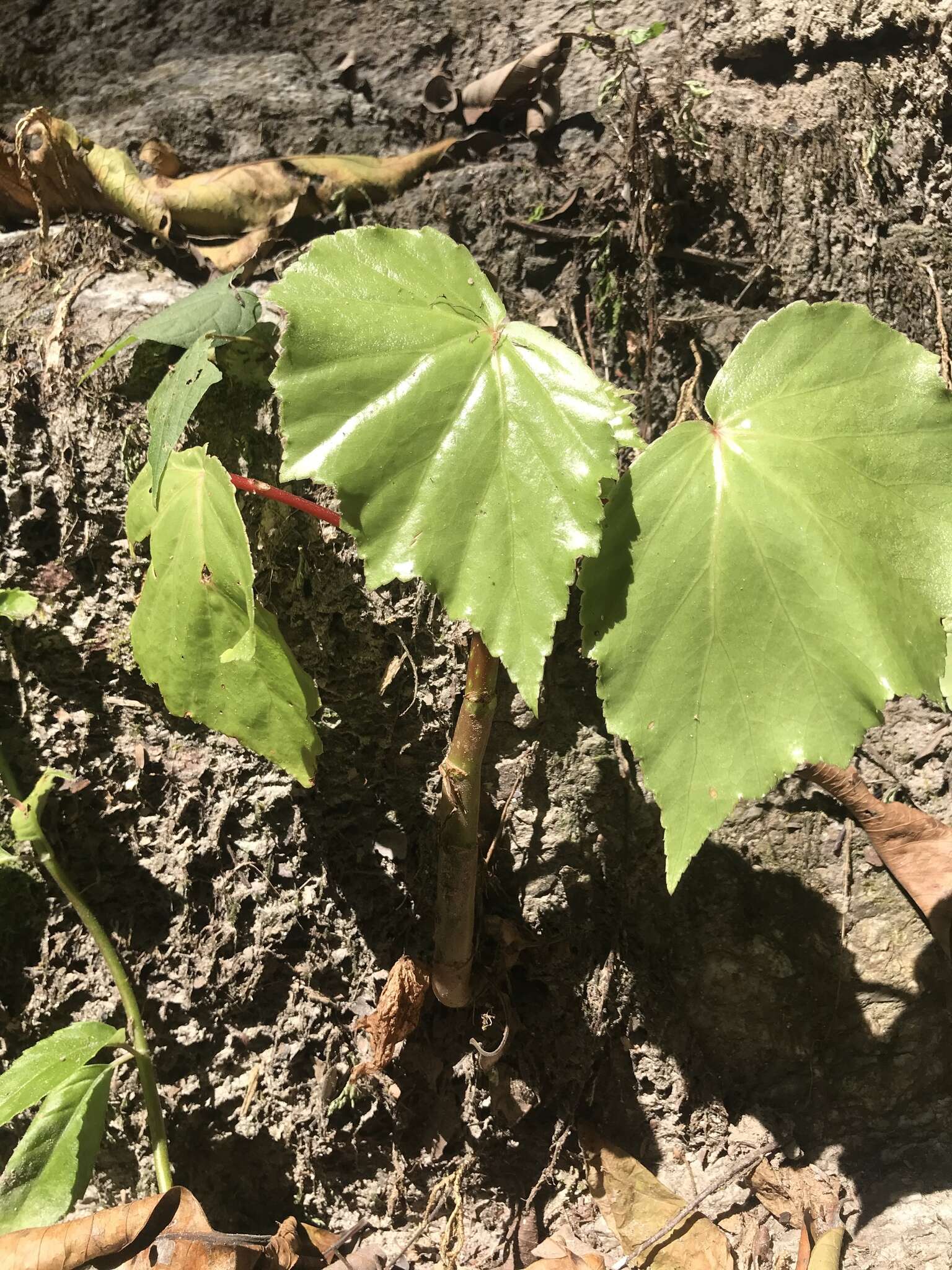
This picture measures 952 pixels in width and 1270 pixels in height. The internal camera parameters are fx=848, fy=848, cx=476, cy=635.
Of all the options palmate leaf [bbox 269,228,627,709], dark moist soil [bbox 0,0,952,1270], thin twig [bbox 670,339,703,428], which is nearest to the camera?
palmate leaf [bbox 269,228,627,709]

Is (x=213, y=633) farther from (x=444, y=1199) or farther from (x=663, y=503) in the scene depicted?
(x=444, y=1199)

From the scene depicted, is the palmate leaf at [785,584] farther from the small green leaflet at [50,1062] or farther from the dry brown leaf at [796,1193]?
the small green leaflet at [50,1062]

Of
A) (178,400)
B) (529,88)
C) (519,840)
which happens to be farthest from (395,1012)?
(529,88)

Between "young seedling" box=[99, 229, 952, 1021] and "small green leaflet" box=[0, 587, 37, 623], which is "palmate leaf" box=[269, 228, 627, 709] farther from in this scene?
"small green leaflet" box=[0, 587, 37, 623]

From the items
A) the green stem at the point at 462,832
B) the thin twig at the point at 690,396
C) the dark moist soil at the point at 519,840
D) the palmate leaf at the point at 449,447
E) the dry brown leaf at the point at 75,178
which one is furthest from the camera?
the dry brown leaf at the point at 75,178

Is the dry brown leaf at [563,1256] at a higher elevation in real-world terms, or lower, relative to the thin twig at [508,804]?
lower

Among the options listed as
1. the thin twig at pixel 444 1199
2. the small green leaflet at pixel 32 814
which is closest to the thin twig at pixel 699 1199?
the thin twig at pixel 444 1199

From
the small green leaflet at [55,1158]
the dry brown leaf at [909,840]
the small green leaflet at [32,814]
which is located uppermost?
the small green leaflet at [32,814]

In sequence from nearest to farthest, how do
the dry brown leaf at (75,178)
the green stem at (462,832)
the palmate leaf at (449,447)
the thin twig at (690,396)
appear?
1. the palmate leaf at (449,447)
2. the green stem at (462,832)
3. the thin twig at (690,396)
4. the dry brown leaf at (75,178)

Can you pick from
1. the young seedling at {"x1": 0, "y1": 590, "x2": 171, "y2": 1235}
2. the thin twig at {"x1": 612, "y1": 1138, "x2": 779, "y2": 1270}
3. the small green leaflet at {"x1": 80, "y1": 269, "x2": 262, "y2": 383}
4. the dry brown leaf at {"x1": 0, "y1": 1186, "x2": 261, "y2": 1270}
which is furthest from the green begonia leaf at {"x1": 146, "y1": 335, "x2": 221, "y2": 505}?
the thin twig at {"x1": 612, "y1": 1138, "x2": 779, "y2": 1270}
